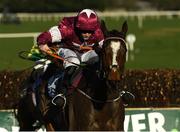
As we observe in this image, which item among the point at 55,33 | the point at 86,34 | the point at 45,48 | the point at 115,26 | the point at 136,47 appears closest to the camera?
the point at 86,34

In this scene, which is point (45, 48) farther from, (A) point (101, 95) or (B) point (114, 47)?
(B) point (114, 47)

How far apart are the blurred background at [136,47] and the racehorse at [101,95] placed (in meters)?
3.66

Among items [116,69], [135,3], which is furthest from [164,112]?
[135,3]

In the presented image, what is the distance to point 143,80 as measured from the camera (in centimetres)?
1131

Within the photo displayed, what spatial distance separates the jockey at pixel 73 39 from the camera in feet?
22.7

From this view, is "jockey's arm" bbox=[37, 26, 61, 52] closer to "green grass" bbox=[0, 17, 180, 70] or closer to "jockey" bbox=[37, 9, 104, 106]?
"jockey" bbox=[37, 9, 104, 106]

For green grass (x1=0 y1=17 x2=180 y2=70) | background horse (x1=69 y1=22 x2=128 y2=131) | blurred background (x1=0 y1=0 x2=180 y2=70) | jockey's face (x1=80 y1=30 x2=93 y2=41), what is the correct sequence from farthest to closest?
1. blurred background (x1=0 y1=0 x2=180 y2=70)
2. green grass (x1=0 y1=17 x2=180 y2=70)
3. jockey's face (x1=80 y1=30 x2=93 y2=41)
4. background horse (x1=69 y1=22 x2=128 y2=131)

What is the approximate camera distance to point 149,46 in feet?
111

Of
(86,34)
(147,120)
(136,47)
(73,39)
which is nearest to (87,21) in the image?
(86,34)

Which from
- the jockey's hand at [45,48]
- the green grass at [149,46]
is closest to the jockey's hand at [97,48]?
the jockey's hand at [45,48]

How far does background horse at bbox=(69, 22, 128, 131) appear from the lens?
6.00 m

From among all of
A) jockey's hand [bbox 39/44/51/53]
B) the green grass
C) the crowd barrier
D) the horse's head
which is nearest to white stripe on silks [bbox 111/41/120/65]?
the horse's head

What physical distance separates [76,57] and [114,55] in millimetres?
1278

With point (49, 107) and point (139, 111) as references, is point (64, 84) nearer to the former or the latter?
point (49, 107)
